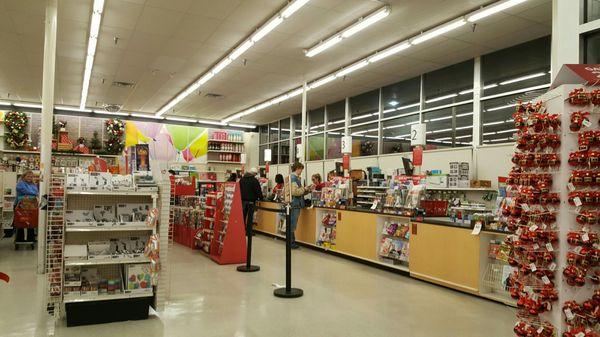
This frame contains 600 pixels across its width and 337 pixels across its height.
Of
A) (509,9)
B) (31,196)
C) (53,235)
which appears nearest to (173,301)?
(53,235)

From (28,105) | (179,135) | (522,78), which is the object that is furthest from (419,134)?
(28,105)

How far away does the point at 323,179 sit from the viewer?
503 inches

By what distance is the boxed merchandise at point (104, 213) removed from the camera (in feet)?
14.3

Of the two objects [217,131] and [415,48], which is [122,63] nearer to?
[415,48]

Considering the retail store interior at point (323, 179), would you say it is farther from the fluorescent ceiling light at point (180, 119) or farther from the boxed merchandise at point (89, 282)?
the fluorescent ceiling light at point (180, 119)

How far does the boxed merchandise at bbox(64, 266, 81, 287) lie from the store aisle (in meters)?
0.40

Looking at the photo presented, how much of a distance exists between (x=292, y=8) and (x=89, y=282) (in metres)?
4.40

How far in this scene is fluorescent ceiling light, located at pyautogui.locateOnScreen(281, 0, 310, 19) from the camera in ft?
19.7

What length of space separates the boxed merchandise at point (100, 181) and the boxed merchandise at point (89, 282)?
0.83 metres

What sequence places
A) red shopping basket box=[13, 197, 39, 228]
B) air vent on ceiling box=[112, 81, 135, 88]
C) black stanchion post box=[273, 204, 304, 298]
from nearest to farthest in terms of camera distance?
1. black stanchion post box=[273, 204, 304, 298]
2. red shopping basket box=[13, 197, 39, 228]
3. air vent on ceiling box=[112, 81, 135, 88]

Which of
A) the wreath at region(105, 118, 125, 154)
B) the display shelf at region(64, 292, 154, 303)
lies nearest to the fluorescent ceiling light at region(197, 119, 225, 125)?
the wreath at region(105, 118, 125, 154)

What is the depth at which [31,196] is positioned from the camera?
833 centimetres

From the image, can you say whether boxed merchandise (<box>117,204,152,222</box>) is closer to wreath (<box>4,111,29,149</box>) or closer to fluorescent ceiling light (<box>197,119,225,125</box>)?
wreath (<box>4,111,29,149</box>)

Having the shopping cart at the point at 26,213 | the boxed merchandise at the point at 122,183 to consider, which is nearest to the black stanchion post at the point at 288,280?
the boxed merchandise at the point at 122,183
